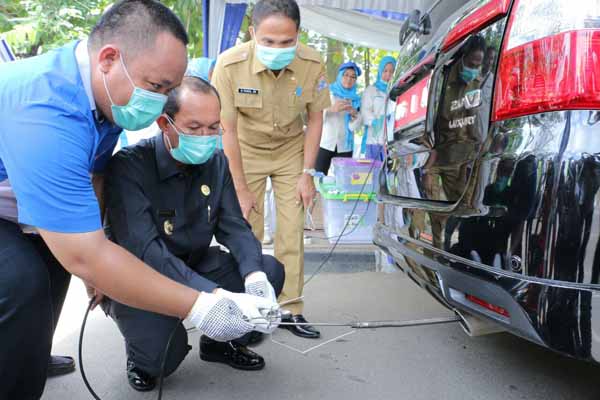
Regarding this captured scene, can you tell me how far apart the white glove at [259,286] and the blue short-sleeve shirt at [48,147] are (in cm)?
75

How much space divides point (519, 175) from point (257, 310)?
0.84 metres

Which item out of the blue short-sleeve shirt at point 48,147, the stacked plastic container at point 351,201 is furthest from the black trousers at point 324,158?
the blue short-sleeve shirt at point 48,147

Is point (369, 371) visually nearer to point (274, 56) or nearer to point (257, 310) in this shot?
point (257, 310)

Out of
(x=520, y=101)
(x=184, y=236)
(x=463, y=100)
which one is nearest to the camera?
(x=520, y=101)

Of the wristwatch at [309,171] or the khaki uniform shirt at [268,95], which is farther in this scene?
the wristwatch at [309,171]

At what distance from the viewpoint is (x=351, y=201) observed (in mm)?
4395

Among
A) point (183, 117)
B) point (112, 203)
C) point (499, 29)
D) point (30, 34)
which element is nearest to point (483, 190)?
point (499, 29)

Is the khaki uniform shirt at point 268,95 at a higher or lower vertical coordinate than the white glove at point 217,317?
higher

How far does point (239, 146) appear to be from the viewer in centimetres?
278

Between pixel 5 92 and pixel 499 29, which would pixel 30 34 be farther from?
pixel 499 29

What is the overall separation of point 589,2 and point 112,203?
61.8 inches

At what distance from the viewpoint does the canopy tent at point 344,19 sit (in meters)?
5.20

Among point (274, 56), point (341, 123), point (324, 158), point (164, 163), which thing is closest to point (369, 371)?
point (164, 163)

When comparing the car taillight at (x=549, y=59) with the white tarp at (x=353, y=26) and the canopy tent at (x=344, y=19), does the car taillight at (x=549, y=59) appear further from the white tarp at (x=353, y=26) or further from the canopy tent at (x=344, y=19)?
the white tarp at (x=353, y=26)
